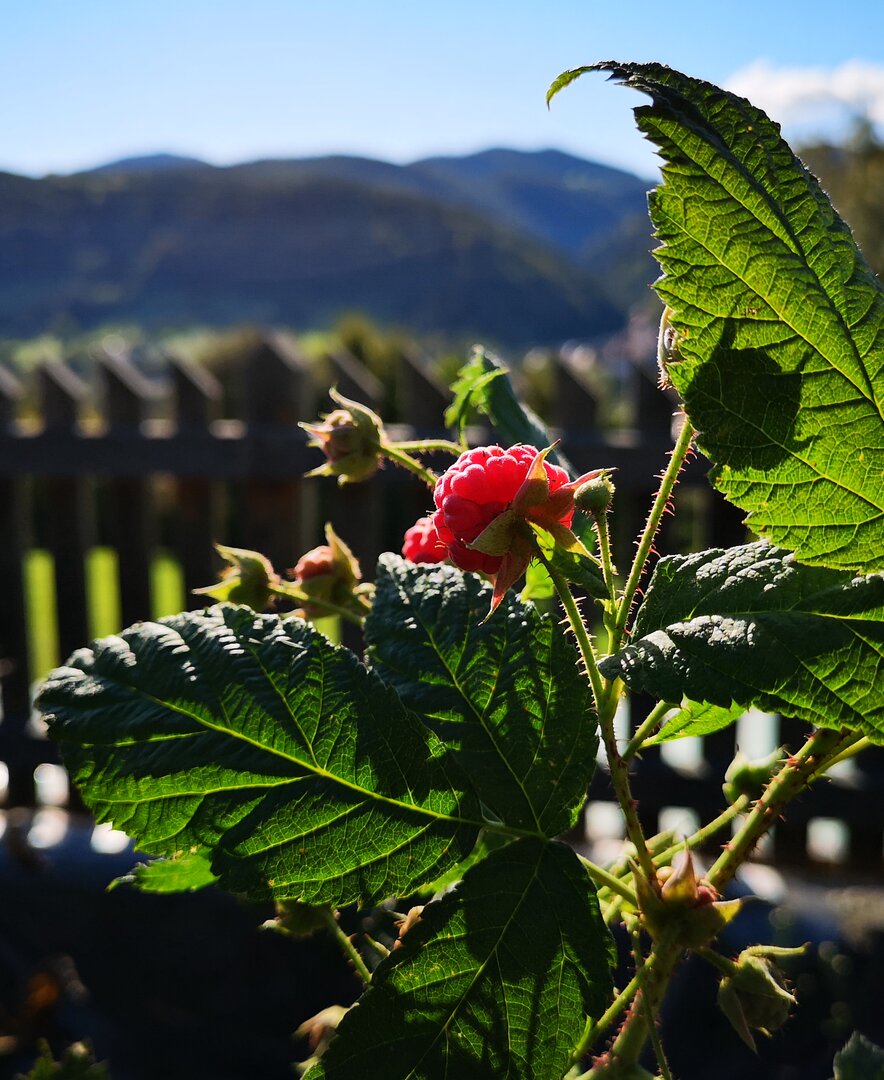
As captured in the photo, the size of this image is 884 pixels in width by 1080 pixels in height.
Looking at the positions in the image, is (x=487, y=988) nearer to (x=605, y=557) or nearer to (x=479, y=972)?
(x=479, y=972)

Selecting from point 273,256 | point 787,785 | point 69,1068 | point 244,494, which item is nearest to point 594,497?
point 787,785

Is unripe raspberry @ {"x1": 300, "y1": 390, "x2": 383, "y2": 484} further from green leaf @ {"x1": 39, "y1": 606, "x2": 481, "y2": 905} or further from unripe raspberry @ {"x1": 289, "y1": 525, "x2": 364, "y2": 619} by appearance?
green leaf @ {"x1": 39, "y1": 606, "x2": 481, "y2": 905}

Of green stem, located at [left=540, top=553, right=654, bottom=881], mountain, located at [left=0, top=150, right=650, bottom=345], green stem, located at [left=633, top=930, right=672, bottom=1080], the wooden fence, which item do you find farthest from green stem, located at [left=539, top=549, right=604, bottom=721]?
mountain, located at [left=0, top=150, right=650, bottom=345]

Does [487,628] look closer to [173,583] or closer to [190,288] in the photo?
[173,583]

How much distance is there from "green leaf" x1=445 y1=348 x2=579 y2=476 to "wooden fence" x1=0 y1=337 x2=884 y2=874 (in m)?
1.80

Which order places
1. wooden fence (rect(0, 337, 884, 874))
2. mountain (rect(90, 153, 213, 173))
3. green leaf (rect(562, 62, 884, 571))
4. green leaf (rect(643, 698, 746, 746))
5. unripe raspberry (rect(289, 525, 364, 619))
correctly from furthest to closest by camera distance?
mountain (rect(90, 153, 213, 173)), wooden fence (rect(0, 337, 884, 874)), unripe raspberry (rect(289, 525, 364, 619)), green leaf (rect(643, 698, 746, 746)), green leaf (rect(562, 62, 884, 571))

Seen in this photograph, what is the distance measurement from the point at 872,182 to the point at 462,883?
11.8 m

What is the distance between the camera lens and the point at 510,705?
1.37ft

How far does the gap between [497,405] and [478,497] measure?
7.7 inches

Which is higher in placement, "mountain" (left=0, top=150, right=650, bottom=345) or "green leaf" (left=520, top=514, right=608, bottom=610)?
"mountain" (left=0, top=150, right=650, bottom=345)

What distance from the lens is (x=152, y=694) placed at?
39 centimetres

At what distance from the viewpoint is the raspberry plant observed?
33 cm

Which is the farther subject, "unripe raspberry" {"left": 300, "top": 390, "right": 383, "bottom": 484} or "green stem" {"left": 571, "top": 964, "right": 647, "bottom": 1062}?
"unripe raspberry" {"left": 300, "top": 390, "right": 383, "bottom": 484}

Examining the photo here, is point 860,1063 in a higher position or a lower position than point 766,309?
lower
